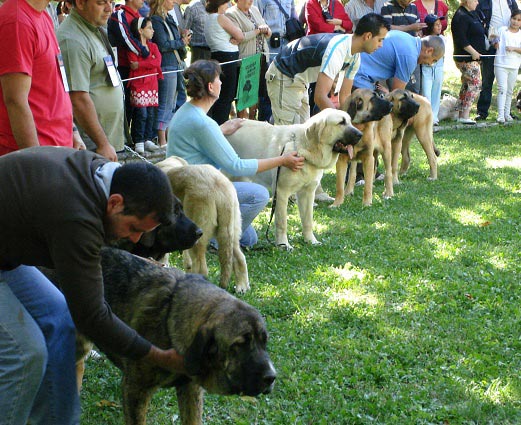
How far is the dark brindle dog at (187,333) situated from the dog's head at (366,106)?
5541 millimetres

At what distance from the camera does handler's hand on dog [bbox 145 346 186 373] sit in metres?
3.11

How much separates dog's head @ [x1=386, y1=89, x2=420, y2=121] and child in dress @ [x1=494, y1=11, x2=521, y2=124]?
20.0 feet

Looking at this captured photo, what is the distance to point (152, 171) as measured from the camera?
290 centimetres

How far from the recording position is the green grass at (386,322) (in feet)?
13.6

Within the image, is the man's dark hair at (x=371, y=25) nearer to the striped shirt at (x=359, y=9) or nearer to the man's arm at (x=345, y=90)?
the man's arm at (x=345, y=90)

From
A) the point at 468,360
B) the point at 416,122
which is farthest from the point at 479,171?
the point at 468,360

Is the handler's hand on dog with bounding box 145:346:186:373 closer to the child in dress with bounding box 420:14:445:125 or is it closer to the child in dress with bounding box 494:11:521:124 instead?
the child in dress with bounding box 420:14:445:125

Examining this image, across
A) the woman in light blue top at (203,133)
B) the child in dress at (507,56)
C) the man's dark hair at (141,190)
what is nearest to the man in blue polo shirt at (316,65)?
the woman in light blue top at (203,133)

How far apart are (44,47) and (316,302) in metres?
2.75

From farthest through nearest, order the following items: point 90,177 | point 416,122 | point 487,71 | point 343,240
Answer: point 487,71, point 416,122, point 343,240, point 90,177

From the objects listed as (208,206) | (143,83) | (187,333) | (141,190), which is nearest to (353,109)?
(143,83)

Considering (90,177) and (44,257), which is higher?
(90,177)

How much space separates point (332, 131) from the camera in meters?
7.34

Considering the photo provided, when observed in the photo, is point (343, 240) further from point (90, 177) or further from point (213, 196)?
point (90, 177)
